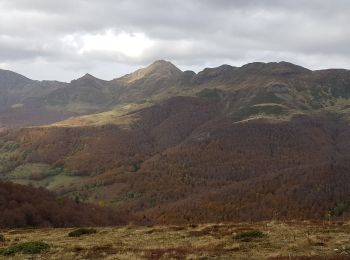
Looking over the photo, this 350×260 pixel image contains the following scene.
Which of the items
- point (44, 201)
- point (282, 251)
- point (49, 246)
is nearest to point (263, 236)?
point (282, 251)

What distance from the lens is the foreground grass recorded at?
1165 inches

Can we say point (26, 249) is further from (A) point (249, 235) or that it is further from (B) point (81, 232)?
(A) point (249, 235)

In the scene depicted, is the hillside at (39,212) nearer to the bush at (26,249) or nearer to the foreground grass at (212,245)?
the foreground grass at (212,245)

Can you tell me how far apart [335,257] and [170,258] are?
9542 millimetres

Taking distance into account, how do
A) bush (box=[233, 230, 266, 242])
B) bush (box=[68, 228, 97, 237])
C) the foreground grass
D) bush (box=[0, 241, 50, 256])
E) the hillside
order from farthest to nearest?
the hillside, bush (box=[68, 228, 97, 237]), bush (box=[233, 230, 266, 242]), bush (box=[0, 241, 50, 256]), the foreground grass

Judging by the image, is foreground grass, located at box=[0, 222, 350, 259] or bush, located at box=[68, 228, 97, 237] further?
bush, located at box=[68, 228, 97, 237]

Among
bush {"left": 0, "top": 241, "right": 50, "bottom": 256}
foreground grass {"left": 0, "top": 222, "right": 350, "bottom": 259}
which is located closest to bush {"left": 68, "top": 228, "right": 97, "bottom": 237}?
foreground grass {"left": 0, "top": 222, "right": 350, "bottom": 259}

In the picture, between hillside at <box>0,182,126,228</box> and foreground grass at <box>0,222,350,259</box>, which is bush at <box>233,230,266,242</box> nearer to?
foreground grass at <box>0,222,350,259</box>

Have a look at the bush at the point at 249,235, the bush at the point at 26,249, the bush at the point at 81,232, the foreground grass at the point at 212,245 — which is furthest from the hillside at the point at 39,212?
the bush at the point at 249,235

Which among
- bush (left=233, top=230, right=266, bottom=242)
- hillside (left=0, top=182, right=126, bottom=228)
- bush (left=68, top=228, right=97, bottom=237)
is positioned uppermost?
bush (left=233, top=230, right=266, bottom=242)

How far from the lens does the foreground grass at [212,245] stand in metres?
29.6

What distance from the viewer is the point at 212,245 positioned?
35.1 meters

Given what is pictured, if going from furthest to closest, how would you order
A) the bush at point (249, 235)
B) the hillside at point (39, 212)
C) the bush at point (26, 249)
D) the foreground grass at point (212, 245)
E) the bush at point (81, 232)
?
the hillside at point (39, 212)
the bush at point (81, 232)
the bush at point (249, 235)
the bush at point (26, 249)
the foreground grass at point (212, 245)

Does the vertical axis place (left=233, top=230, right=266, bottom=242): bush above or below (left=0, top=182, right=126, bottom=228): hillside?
above
